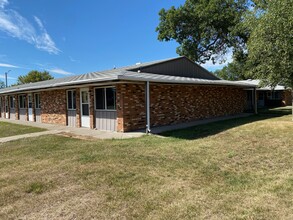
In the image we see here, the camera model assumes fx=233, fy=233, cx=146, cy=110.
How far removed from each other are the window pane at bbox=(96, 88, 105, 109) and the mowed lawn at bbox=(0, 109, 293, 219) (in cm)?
353

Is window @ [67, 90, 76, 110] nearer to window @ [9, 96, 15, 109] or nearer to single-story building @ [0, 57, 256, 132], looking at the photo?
single-story building @ [0, 57, 256, 132]

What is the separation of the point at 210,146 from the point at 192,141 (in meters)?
0.94

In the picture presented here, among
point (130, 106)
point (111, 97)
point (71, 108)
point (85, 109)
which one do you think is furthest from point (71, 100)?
point (130, 106)

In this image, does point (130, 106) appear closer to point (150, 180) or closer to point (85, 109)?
point (85, 109)

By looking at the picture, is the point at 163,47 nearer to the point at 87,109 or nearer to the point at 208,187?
the point at 87,109

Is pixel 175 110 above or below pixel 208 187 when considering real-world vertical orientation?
above

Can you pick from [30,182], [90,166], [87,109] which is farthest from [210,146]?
[87,109]

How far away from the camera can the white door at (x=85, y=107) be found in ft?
39.3

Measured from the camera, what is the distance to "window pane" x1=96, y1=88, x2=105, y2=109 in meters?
11.0

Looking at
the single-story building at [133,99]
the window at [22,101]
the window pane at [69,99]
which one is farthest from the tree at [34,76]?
the window pane at [69,99]

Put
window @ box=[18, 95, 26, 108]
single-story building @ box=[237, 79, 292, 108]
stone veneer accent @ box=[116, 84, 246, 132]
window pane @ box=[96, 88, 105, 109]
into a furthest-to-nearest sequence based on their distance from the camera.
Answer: single-story building @ box=[237, 79, 292, 108]
window @ box=[18, 95, 26, 108]
window pane @ box=[96, 88, 105, 109]
stone veneer accent @ box=[116, 84, 246, 132]

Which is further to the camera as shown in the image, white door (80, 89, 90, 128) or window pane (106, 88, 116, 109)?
white door (80, 89, 90, 128)

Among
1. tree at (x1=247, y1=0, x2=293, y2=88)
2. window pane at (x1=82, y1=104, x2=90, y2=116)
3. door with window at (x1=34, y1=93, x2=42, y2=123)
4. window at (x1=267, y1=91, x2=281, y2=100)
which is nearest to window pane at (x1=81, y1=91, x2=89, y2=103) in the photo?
window pane at (x1=82, y1=104, x2=90, y2=116)

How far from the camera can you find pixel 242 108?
19.6 meters
